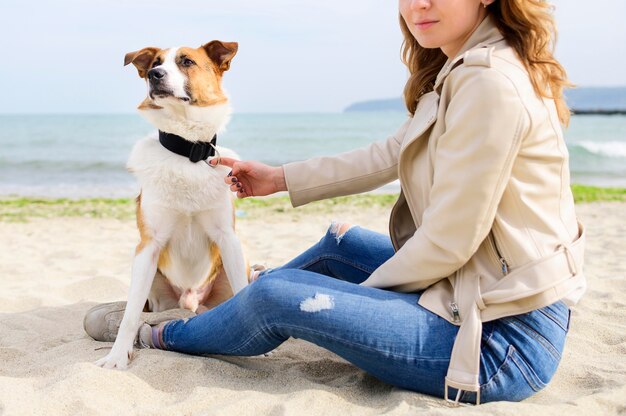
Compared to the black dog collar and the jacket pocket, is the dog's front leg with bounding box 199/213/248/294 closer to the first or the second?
the black dog collar

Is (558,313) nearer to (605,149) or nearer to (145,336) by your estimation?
(145,336)

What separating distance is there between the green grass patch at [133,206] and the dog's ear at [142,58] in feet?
14.1

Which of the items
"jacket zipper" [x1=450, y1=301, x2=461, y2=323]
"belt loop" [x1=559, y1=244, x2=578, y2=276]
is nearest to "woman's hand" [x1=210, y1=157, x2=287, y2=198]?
"jacket zipper" [x1=450, y1=301, x2=461, y2=323]

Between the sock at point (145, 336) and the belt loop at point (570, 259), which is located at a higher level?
the belt loop at point (570, 259)

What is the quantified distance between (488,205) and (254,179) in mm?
1321

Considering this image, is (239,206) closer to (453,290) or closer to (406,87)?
(406,87)

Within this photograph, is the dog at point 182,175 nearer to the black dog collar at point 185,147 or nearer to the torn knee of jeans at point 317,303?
the black dog collar at point 185,147

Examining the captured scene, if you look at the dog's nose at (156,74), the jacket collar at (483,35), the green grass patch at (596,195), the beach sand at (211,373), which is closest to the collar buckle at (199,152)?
the dog's nose at (156,74)

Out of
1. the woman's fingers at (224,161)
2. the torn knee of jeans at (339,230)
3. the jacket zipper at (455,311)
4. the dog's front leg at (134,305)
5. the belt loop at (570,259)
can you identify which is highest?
the woman's fingers at (224,161)

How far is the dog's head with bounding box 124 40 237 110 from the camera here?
311 centimetres

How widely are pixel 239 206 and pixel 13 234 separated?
9.95 feet

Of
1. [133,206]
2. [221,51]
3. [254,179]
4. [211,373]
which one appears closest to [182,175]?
[254,179]

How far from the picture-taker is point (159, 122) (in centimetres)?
323

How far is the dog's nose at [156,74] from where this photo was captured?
3.08 m
